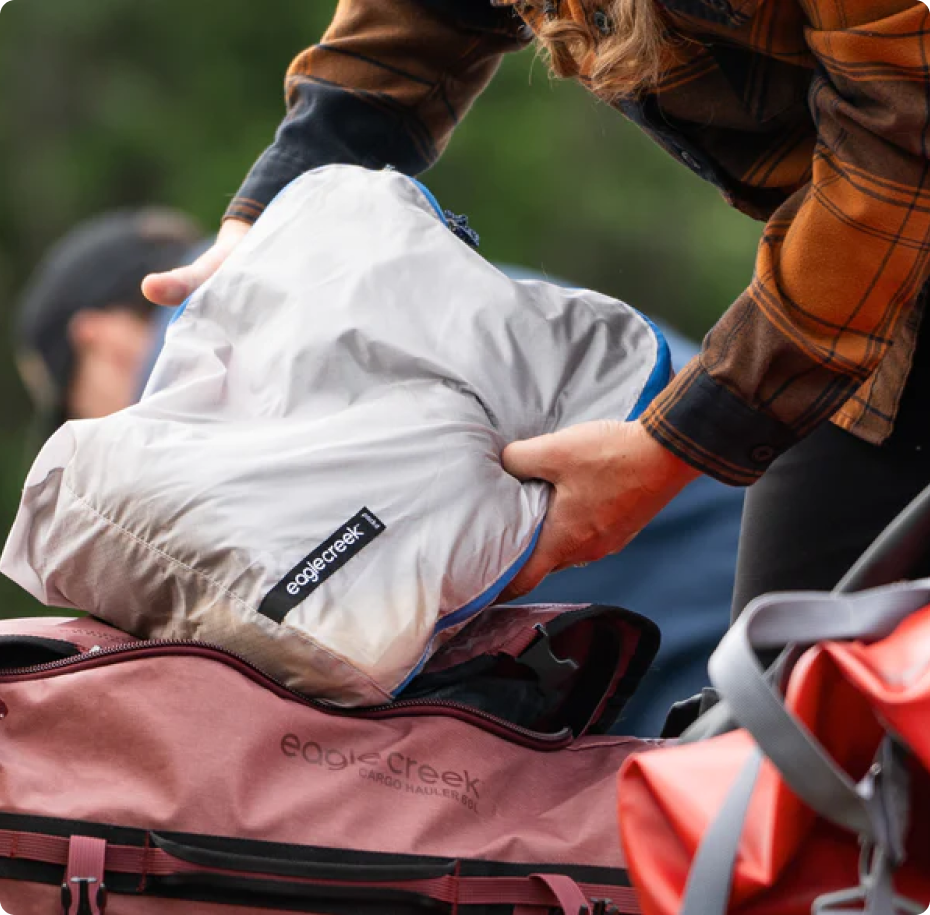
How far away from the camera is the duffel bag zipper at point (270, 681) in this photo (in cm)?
128

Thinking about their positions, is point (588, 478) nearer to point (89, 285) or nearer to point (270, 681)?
point (270, 681)

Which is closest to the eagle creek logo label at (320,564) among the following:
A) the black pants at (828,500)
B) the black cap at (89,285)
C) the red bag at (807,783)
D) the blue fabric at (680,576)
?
the red bag at (807,783)

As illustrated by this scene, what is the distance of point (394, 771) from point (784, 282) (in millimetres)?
528

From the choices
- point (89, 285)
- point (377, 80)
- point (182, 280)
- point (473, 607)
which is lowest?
point (89, 285)

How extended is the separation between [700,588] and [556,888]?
96cm

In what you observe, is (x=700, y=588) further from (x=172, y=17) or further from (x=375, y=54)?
(x=172, y=17)

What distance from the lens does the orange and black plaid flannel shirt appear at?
1.29 m

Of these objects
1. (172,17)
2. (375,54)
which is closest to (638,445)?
(375,54)

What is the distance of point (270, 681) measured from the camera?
1297 mm

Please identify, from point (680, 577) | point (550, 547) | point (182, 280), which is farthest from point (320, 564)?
point (680, 577)

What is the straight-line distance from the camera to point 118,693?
125 cm

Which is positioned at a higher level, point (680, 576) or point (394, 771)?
point (394, 771)

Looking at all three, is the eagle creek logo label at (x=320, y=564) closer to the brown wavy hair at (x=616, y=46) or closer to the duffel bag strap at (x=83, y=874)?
the duffel bag strap at (x=83, y=874)

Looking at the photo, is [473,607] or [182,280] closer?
[473,607]
